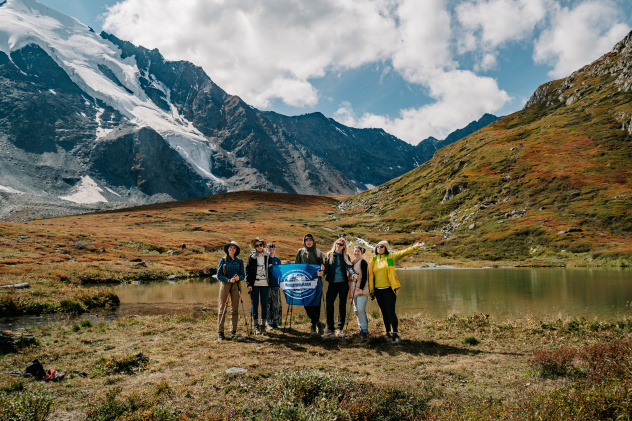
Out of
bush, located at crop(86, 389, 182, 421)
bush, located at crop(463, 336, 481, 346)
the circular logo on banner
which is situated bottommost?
bush, located at crop(463, 336, 481, 346)

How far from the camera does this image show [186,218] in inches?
5408

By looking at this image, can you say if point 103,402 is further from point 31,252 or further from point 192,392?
point 31,252

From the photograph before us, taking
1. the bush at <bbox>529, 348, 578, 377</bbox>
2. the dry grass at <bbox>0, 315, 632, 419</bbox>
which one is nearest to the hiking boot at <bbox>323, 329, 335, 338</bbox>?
the dry grass at <bbox>0, 315, 632, 419</bbox>

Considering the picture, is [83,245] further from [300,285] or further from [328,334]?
[328,334]

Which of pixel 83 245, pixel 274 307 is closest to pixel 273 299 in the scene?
pixel 274 307

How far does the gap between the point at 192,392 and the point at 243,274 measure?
6270mm

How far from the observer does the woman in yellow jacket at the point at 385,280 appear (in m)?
12.8

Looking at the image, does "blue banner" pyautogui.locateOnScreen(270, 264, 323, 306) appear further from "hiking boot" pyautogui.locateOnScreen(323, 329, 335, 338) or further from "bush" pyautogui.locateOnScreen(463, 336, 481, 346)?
"bush" pyautogui.locateOnScreen(463, 336, 481, 346)

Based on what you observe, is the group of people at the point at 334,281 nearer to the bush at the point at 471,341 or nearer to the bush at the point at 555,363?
the bush at the point at 471,341

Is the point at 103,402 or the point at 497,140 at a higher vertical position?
Answer: the point at 497,140

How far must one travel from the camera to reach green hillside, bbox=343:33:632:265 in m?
72.4

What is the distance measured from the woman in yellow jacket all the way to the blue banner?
7.15 ft

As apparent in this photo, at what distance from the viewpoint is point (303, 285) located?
549 inches

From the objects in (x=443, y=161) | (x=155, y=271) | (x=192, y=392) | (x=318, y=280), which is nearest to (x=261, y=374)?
(x=192, y=392)
